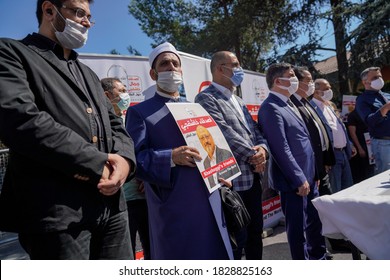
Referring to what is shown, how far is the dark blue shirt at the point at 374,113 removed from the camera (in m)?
4.23

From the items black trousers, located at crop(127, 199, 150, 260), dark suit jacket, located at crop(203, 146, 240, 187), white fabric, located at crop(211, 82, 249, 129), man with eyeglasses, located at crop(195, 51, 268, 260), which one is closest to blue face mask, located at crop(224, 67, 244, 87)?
man with eyeglasses, located at crop(195, 51, 268, 260)

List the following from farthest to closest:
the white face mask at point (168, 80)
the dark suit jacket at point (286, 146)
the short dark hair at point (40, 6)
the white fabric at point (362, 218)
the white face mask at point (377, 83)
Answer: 1. the white face mask at point (377, 83)
2. the dark suit jacket at point (286, 146)
3. the white face mask at point (168, 80)
4. the white fabric at point (362, 218)
5. the short dark hair at point (40, 6)

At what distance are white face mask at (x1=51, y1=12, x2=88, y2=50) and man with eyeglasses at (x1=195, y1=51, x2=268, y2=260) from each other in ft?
4.05

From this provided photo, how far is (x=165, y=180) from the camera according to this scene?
1.92 m

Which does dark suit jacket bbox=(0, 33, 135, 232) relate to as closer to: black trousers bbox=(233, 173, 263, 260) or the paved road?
black trousers bbox=(233, 173, 263, 260)

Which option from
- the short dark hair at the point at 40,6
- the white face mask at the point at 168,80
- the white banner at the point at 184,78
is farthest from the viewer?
the white banner at the point at 184,78

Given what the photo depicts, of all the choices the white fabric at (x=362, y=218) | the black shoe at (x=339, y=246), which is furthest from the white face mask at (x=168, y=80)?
the black shoe at (x=339, y=246)

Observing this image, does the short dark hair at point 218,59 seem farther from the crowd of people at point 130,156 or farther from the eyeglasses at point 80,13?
the eyeglasses at point 80,13

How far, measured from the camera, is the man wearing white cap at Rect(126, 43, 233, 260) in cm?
192

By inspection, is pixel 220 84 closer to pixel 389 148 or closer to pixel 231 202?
Result: pixel 231 202

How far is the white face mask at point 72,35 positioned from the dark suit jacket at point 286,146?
1841 millimetres

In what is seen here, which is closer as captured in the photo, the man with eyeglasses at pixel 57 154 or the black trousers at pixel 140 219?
the man with eyeglasses at pixel 57 154

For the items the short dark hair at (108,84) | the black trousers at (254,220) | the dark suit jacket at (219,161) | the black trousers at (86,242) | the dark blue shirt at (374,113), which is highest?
the short dark hair at (108,84)
